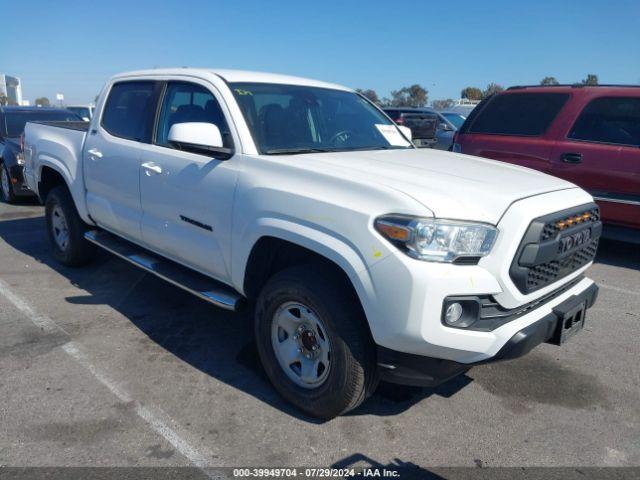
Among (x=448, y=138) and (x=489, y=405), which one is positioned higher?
(x=448, y=138)

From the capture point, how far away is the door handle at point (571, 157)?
6176 millimetres

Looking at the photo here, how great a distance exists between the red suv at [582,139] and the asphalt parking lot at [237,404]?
180 cm

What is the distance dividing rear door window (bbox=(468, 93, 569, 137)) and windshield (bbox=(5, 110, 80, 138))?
712 cm

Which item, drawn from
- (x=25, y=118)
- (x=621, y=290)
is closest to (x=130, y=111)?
(x=621, y=290)

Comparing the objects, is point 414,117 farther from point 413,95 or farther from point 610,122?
point 413,95

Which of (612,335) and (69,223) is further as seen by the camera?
(69,223)

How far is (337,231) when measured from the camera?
273 cm

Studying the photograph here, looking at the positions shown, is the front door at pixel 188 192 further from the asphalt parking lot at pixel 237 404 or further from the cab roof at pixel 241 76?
the asphalt parking lot at pixel 237 404

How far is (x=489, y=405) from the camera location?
331 cm

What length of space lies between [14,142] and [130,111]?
577 cm

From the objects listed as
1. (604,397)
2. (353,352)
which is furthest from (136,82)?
(604,397)

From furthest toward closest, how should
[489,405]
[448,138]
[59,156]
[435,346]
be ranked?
[448,138] < [59,156] < [489,405] < [435,346]

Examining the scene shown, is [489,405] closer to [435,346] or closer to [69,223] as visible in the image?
[435,346]

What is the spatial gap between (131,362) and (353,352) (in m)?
1.79
